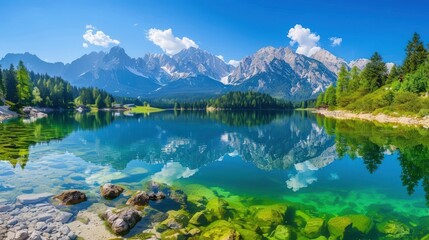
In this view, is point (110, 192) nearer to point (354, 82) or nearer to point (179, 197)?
point (179, 197)

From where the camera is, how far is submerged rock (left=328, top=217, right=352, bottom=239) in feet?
57.0

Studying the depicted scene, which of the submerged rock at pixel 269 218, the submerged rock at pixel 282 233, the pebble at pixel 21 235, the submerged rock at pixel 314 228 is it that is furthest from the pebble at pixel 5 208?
the submerged rock at pixel 314 228

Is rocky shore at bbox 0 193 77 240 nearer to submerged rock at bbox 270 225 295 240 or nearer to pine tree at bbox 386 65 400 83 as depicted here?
submerged rock at bbox 270 225 295 240

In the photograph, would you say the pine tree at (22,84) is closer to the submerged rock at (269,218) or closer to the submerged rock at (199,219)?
the submerged rock at (199,219)

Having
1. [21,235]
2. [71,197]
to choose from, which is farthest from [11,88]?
[21,235]

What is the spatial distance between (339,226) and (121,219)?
13.3 m

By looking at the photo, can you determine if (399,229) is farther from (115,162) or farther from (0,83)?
(0,83)

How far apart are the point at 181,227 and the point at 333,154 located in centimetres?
3447

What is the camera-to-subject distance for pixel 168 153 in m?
46.8

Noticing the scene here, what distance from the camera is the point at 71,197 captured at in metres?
21.9

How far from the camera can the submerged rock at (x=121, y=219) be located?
17.1 meters

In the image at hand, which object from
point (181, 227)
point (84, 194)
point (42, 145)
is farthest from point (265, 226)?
Answer: point (42, 145)

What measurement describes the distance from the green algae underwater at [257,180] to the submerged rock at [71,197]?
149 centimetres

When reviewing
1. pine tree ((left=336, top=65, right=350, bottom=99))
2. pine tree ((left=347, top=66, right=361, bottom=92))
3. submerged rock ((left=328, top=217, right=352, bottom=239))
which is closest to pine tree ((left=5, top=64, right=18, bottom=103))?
submerged rock ((left=328, top=217, right=352, bottom=239))
